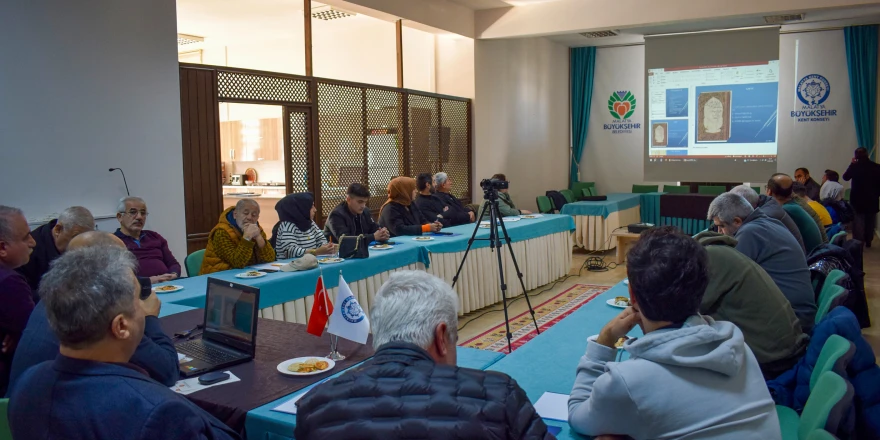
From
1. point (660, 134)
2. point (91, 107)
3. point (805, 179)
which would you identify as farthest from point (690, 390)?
point (660, 134)

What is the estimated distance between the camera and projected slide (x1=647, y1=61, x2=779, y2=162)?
9648 millimetres

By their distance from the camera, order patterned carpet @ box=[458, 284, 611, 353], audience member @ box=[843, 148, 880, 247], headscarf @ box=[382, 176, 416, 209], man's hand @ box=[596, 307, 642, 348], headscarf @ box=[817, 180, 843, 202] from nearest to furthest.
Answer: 1. man's hand @ box=[596, 307, 642, 348]
2. patterned carpet @ box=[458, 284, 611, 353]
3. headscarf @ box=[382, 176, 416, 209]
4. headscarf @ box=[817, 180, 843, 202]
5. audience member @ box=[843, 148, 880, 247]

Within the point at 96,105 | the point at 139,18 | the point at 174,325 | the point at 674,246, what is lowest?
the point at 174,325

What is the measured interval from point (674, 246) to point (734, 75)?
929 cm

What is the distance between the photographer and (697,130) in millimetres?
10164

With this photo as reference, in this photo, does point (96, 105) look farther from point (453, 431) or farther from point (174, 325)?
point (453, 431)

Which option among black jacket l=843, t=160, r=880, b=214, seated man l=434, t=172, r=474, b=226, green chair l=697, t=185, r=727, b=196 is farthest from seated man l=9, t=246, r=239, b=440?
black jacket l=843, t=160, r=880, b=214

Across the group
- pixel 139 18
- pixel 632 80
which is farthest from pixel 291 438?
pixel 632 80

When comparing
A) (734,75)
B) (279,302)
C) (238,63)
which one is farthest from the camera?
(238,63)

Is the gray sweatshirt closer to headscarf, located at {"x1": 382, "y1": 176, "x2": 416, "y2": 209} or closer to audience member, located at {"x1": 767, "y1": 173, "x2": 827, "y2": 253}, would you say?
audience member, located at {"x1": 767, "y1": 173, "x2": 827, "y2": 253}

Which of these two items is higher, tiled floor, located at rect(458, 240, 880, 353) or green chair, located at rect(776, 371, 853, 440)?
green chair, located at rect(776, 371, 853, 440)

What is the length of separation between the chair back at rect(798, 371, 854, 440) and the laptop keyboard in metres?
1.85

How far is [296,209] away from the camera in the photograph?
4.86 m

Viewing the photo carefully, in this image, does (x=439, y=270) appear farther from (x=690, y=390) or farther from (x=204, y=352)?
(x=690, y=390)
